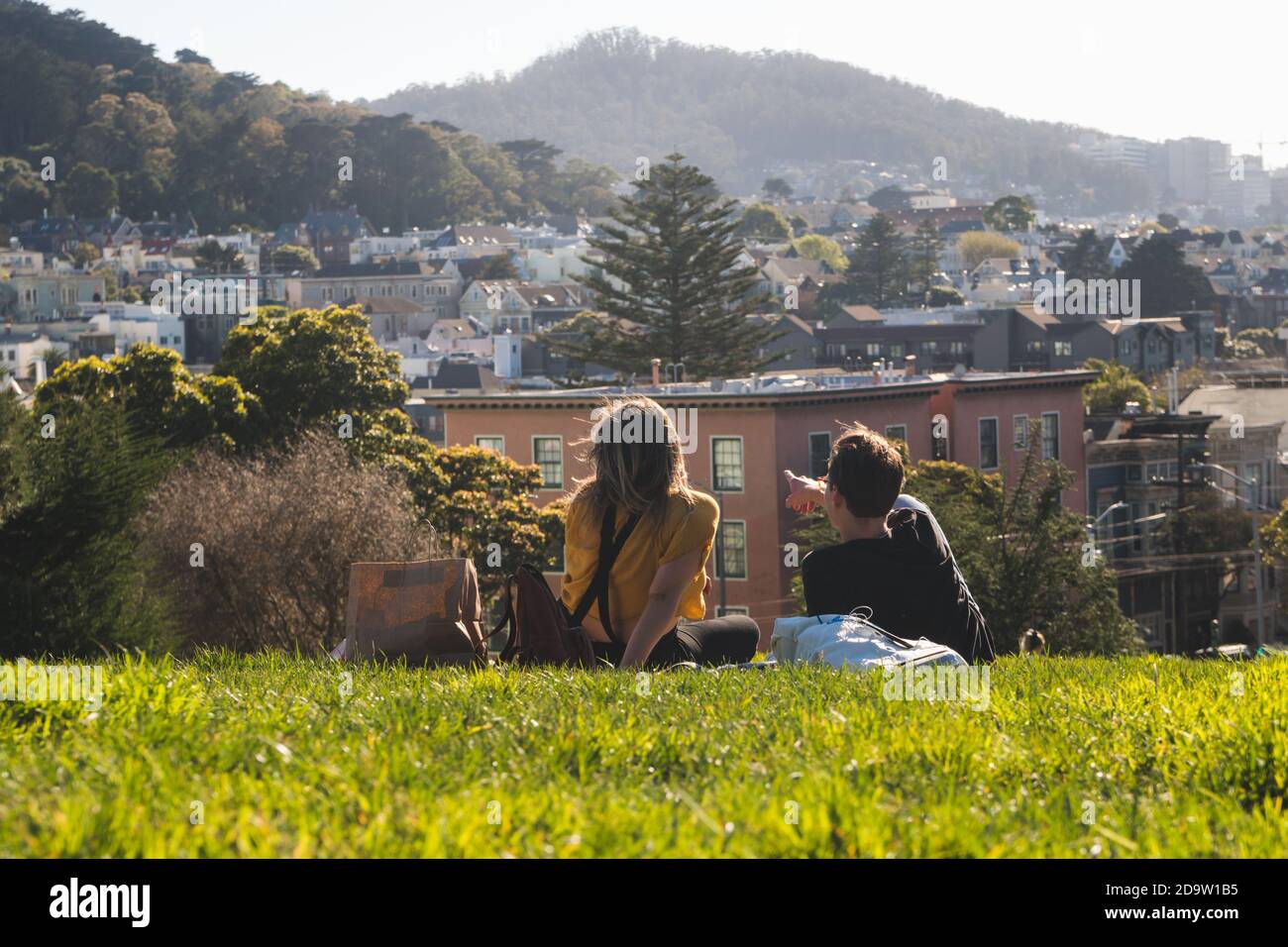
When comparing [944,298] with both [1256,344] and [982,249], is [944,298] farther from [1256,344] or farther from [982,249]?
[982,249]

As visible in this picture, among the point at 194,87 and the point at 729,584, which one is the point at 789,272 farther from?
the point at 729,584

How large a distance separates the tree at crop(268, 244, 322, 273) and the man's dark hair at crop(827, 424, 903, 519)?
13344 centimetres

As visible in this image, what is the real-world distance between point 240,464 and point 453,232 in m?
134

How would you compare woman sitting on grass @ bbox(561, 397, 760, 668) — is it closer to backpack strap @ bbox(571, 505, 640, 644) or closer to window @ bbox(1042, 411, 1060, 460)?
backpack strap @ bbox(571, 505, 640, 644)

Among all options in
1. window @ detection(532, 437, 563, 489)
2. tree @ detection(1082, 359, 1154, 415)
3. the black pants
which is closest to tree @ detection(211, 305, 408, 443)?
window @ detection(532, 437, 563, 489)

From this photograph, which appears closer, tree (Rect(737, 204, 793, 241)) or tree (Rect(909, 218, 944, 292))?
tree (Rect(909, 218, 944, 292))

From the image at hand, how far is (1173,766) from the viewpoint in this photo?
3904 millimetres

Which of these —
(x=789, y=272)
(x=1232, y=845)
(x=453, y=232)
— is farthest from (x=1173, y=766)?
(x=453, y=232)

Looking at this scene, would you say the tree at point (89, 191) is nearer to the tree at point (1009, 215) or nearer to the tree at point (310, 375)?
the tree at point (1009, 215)

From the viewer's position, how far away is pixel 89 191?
154 meters

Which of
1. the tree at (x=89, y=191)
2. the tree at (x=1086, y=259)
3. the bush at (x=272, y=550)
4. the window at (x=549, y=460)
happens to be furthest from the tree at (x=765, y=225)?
the bush at (x=272, y=550)

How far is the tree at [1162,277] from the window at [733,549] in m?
71.0

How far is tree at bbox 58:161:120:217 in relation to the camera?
506 feet

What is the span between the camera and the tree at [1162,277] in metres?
102
